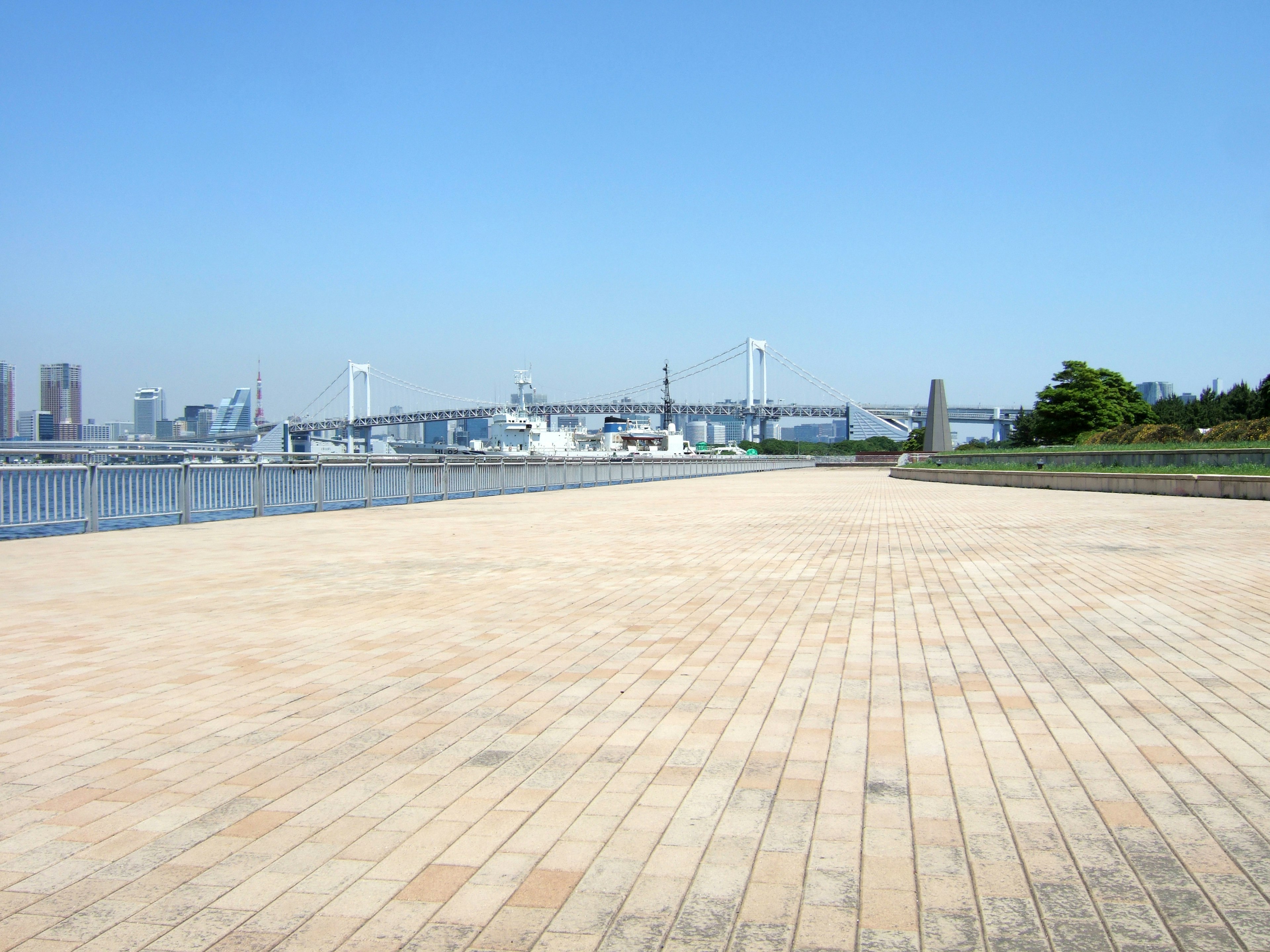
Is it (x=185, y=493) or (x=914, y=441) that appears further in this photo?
(x=914, y=441)

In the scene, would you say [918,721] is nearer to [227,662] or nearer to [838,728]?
[838,728]

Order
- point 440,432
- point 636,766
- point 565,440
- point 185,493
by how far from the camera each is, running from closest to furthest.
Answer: point 636,766 < point 185,493 < point 565,440 < point 440,432

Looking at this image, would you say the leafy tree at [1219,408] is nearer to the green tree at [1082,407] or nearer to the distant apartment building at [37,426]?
the green tree at [1082,407]

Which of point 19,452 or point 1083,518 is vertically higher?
point 19,452

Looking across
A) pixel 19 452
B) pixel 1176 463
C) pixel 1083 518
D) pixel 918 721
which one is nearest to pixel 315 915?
pixel 918 721

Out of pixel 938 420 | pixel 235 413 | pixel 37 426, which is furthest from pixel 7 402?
pixel 938 420

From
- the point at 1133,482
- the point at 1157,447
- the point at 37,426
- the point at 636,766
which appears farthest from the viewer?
the point at 37,426

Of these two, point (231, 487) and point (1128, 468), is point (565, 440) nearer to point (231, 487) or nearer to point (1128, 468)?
point (1128, 468)

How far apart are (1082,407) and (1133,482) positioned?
5144 cm

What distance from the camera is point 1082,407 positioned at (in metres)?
68.9

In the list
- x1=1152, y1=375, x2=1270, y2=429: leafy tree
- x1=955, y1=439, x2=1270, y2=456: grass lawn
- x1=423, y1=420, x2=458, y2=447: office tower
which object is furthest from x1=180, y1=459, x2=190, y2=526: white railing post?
x1=423, y1=420, x2=458, y2=447: office tower

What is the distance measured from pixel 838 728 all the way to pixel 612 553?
653cm

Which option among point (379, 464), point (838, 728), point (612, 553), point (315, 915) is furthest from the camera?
point (379, 464)

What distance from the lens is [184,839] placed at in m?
2.84
